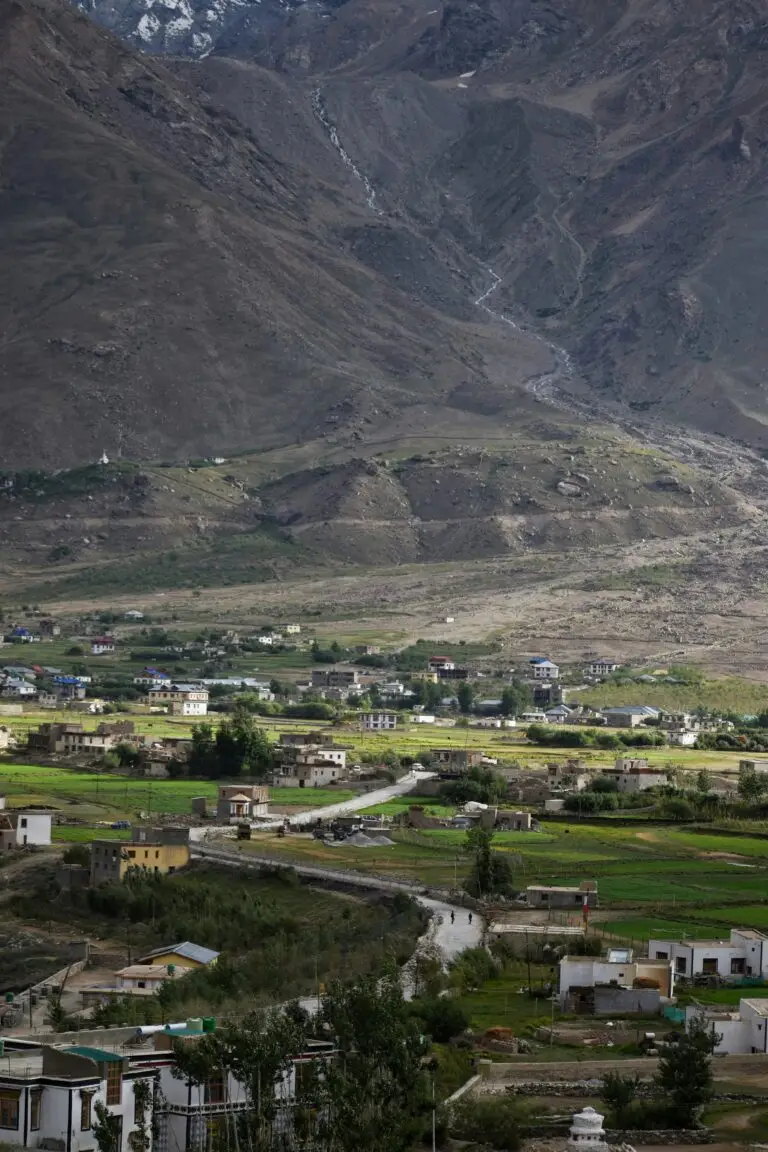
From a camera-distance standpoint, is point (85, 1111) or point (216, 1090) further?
point (216, 1090)

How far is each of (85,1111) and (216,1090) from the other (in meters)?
2.11

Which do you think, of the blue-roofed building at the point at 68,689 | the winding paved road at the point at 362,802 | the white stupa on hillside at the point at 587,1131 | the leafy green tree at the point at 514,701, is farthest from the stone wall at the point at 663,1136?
the leafy green tree at the point at 514,701

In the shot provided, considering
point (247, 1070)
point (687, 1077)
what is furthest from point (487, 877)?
point (247, 1070)

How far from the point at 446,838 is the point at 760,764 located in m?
26.1

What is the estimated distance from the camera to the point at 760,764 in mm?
96688

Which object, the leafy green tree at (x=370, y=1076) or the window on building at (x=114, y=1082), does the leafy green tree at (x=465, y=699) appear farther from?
the window on building at (x=114, y=1082)

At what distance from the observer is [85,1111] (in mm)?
32875

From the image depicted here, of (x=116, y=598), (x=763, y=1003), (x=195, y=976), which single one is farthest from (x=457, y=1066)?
(x=116, y=598)

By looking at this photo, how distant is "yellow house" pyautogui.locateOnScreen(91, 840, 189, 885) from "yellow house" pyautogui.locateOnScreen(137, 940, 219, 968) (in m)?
11.3

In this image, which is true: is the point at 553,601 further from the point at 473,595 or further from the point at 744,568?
the point at 744,568

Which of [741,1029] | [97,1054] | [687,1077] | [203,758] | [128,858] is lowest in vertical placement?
[687,1077]

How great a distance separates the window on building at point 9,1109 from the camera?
1294 inches

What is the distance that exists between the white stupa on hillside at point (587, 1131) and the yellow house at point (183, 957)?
749 inches

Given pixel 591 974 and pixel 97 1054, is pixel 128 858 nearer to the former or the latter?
pixel 591 974
